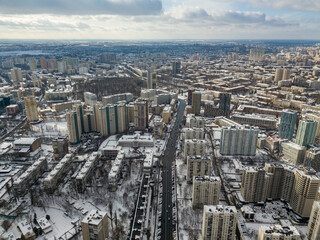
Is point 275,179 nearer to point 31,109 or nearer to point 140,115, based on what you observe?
point 140,115

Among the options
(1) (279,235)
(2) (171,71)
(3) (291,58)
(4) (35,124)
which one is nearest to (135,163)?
(1) (279,235)

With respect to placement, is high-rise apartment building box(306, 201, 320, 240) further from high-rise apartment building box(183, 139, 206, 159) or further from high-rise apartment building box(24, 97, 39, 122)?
high-rise apartment building box(24, 97, 39, 122)

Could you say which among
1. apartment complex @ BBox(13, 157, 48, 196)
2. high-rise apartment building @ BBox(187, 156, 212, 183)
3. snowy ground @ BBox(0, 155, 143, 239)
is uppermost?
→ high-rise apartment building @ BBox(187, 156, 212, 183)

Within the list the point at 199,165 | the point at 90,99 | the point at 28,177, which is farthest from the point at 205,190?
the point at 90,99

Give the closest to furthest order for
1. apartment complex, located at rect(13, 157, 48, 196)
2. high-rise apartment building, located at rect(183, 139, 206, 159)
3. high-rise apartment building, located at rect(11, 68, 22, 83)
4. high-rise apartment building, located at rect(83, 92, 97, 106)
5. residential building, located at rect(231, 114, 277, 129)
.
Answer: apartment complex, located at rect(13, 157, 48, 196), high-rise apartment building, located at rect(183, 139, 206, 159), residential building, located at rect(231, 114, 277, 129), high-rise apartment building, located at rect(83, 92, 97, 106), high-rise apartment building, located at rect(11, 68, 22, 83)

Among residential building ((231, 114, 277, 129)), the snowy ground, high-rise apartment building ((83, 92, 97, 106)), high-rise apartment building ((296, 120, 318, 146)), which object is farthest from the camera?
high-rise apartment building ((83, 92, 97, 106))

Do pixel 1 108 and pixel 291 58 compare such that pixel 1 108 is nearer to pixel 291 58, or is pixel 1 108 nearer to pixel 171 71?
pixel 171 71

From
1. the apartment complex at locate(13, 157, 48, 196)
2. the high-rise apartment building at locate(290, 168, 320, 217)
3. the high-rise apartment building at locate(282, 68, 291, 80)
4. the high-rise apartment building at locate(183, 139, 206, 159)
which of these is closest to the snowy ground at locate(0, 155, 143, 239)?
the apartment complex at locate(13, 157, 48, 196)
